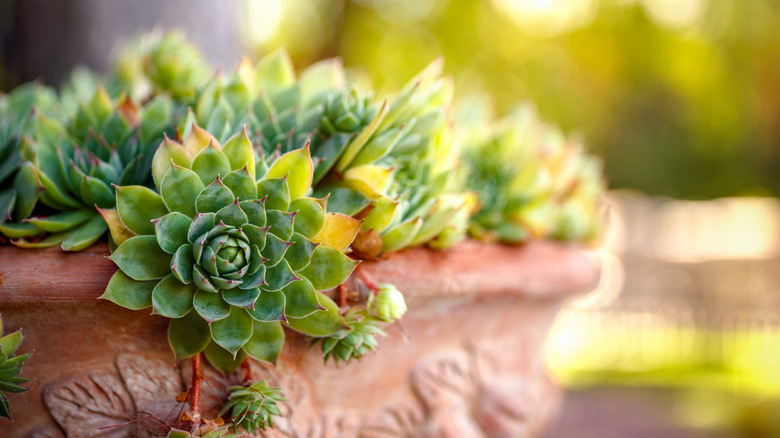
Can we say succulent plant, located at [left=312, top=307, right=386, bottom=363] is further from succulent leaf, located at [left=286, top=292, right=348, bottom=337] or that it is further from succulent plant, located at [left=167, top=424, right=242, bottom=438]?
succulent plant, located at [left=167, top=424, right=242, bottom=438]

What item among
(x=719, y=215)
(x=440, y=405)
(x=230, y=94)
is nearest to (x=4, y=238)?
(x=230, y=94)

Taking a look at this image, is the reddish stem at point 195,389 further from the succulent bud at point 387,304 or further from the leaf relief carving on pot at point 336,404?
the succulent bud at point 387,304

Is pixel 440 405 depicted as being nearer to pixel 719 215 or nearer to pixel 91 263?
pixel 91 263

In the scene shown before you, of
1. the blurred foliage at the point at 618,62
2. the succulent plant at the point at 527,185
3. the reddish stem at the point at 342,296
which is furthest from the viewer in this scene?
the blurred foliage at the point at 618,62

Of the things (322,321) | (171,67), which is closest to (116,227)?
(322,321)

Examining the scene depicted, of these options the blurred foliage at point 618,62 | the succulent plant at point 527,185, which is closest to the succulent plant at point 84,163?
the succulent plant at point 527,185

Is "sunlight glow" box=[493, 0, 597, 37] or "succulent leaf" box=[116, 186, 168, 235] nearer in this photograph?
"succulent leaf" box=[116, 186, 168, 235]

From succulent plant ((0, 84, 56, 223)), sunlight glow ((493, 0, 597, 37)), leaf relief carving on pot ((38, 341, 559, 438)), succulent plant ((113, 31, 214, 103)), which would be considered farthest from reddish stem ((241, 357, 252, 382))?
sunlight glow ((493, 0, 597, 37))
